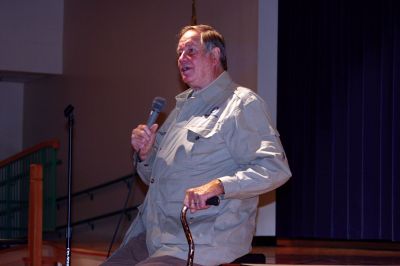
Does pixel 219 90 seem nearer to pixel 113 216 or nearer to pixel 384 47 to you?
pixel 384 47

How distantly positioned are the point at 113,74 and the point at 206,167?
7.47m

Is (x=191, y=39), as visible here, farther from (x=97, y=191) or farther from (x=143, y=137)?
(x=97, y=191)

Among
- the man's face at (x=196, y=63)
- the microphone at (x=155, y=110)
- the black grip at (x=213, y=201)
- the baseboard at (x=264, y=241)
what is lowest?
the baseboard at (x=264, y=241)

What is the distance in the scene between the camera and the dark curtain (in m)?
7.02

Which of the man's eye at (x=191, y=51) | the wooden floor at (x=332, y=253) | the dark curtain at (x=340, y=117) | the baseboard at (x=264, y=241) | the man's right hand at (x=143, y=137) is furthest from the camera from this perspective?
the baseboard at (x=264, y=241)

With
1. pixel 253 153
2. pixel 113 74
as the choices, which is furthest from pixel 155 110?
pixel 113 74

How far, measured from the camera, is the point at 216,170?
305 cm

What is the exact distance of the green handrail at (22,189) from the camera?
8.99 metres

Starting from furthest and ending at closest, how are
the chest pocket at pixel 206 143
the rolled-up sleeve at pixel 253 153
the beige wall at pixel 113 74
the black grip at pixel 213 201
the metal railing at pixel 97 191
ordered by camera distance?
the metal railing at pixel 97 191
the beige wall at pixel 113 74
the chest pocket at pixel 206 143
the rolled-up sleeve at pixel 253 153
the black grip at pixel 213 201

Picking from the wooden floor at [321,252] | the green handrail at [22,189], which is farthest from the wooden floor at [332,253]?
the green handrail at [22,189]

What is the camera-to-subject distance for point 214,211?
2.97m

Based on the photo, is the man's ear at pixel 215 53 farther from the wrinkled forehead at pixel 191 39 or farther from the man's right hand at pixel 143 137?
the man's right hand at pixel 143 137

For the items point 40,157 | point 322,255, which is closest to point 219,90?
point 322,255

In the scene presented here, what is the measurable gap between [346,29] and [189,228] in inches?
190
